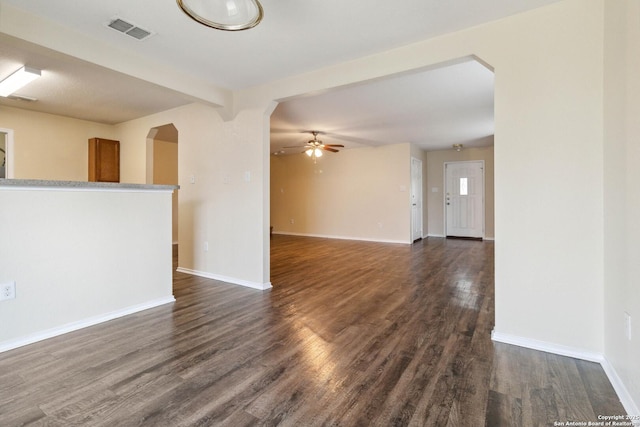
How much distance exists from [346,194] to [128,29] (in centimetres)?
A: 605

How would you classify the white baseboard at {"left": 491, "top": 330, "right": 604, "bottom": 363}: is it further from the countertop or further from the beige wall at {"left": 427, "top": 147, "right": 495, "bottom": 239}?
the beige wall at {"left": 427, "top": 147, "right": 495, "bottom": 239}

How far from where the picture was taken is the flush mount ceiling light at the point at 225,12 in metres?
1.53

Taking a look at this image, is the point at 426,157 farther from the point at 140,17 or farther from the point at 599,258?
the point at 140,17

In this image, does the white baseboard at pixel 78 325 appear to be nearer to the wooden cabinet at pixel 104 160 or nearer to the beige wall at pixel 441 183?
the wooden cabinet at pixel 104 160

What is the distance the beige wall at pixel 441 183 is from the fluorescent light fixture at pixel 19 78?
7.83 meters

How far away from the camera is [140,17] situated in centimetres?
224

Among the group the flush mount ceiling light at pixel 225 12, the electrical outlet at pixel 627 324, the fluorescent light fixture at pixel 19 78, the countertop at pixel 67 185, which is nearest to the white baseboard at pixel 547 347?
the electrical outlet at pixel 627 324

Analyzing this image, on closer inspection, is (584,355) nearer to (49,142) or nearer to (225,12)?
(225,12)

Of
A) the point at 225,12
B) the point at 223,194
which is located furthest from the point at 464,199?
the point at 225,12

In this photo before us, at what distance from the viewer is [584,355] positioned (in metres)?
1.97

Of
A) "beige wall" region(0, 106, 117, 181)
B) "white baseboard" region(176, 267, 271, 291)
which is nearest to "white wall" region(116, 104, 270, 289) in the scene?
"white baseboard" region(176, 267, 271, 291)

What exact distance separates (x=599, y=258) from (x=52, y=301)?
149 inches

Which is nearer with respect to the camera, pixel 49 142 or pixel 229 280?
pixel 229 280

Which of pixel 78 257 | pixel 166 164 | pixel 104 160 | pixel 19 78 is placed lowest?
pixel 78 257
